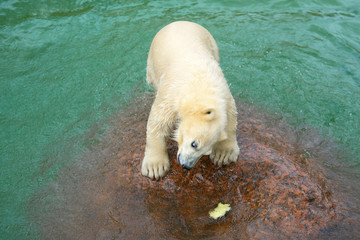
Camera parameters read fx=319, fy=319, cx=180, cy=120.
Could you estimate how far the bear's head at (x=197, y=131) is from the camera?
99.2 inches

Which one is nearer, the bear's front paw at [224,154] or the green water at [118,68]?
the bear's front paw at [224,154]

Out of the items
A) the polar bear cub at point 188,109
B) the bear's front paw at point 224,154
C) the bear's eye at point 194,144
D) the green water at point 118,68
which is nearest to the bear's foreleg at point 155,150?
the polar bear cub at point 188,109

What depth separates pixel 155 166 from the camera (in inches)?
130

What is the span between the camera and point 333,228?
9.62 feet

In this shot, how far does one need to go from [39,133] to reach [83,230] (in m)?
1.97

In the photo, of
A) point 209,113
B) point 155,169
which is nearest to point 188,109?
point 209,113

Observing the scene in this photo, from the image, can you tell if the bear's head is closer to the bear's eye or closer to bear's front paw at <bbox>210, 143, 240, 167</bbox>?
→ the bear's eye

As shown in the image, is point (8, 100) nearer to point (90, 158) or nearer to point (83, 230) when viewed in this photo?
point (90, 158)

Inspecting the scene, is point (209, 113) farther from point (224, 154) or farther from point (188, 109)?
point (224, 154)

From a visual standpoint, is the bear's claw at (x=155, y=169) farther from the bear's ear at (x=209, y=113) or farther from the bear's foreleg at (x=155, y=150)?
the bear's ear at (x=209, y=113)

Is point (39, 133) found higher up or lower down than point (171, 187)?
lower down

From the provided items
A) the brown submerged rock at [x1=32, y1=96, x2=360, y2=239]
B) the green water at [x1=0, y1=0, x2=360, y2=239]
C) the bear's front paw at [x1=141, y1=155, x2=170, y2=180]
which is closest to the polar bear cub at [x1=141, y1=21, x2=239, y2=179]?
the bear's front paw at [x1=141, y1=155, x2=170, y2=180]

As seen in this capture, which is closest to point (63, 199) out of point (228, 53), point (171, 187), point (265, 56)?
point (171, 187)

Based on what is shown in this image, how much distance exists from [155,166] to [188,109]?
35.8 inches
